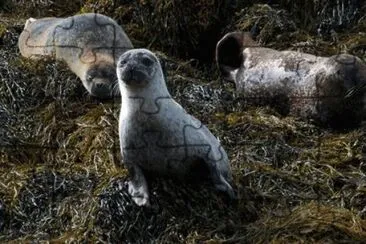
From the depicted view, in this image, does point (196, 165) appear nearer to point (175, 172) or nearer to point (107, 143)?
point (175, 172)

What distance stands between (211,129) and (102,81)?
107cm

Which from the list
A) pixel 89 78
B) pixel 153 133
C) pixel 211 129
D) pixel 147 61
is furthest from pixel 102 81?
pixel 153 133

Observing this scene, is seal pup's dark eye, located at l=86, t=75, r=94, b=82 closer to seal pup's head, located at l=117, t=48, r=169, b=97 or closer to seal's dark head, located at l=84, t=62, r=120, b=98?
seal's dark head, located at l=84, t=62, r=120, b=98

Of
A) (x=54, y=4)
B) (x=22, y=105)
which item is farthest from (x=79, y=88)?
(x=54, y=4)

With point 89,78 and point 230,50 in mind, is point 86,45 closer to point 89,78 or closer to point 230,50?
point 89,78

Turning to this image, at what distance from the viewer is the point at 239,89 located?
8.13 meters

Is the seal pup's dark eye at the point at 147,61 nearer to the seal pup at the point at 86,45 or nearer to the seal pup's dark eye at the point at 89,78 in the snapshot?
the seal pup at the point at 86,45

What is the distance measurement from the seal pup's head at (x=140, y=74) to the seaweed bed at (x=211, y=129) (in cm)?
52

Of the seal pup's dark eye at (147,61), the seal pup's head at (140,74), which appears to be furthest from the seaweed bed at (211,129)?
the seal pup's dark eye at (147,61)

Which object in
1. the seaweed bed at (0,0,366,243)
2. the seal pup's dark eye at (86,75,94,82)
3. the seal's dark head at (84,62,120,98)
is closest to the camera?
the seaweed bed at (0,0,366,243)

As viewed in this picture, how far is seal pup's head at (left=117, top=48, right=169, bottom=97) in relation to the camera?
5.84 m

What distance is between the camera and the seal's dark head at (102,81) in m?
7.85

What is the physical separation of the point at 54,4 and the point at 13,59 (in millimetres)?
2104

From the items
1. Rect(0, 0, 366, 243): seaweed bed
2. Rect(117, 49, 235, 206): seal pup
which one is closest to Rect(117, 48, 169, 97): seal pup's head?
Rect(117, 49, 235, 206): seal pup
